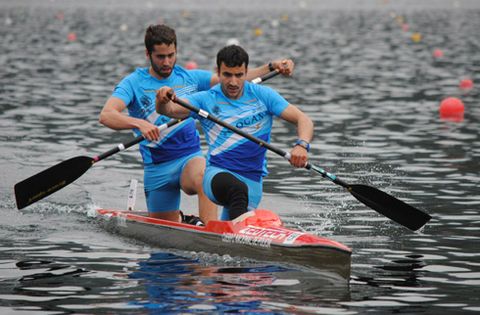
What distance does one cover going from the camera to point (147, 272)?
10836mm

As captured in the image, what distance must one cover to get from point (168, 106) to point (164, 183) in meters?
1.52

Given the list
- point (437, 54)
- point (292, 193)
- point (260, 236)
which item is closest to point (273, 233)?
point (260, 236)

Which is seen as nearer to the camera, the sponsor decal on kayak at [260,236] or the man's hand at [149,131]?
the sponsor decal on kayak at [260,236]

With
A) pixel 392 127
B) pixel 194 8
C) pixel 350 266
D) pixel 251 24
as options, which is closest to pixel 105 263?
pixel 350 266

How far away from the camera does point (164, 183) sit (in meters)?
12.9

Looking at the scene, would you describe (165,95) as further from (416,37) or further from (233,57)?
(416,37)

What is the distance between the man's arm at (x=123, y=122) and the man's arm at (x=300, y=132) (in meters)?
1.35

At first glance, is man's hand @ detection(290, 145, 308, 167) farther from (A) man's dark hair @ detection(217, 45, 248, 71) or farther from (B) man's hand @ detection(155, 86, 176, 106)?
(B) man's hand @ detection(155, 86, 176, 106)

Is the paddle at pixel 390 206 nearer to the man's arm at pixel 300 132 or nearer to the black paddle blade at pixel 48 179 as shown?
the man's arm at pixel 300 132

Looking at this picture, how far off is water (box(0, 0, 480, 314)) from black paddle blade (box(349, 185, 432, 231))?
32 cm

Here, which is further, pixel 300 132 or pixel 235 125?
pixel 235 125

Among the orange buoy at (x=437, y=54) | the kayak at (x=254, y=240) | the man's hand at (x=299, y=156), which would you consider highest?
the orange buoy at (x=437, y=54)

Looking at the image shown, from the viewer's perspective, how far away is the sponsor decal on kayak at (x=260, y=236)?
10.8 metres

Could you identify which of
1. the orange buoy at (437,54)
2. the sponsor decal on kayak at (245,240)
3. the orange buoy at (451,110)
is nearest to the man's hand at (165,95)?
the sponsor decal on kayak at (245,240)
